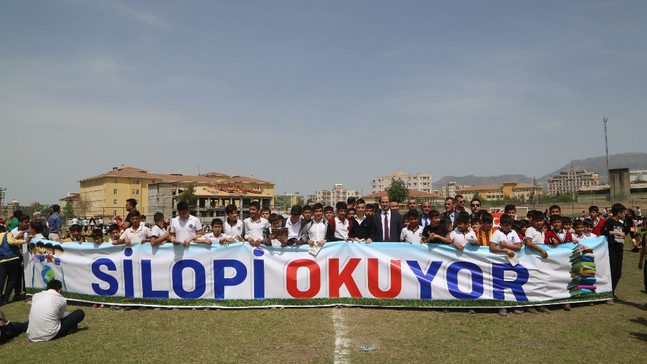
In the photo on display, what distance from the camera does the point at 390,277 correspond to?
784cm

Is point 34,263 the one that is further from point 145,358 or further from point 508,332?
point 508,332

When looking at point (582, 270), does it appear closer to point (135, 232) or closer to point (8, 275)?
point (135, 232)

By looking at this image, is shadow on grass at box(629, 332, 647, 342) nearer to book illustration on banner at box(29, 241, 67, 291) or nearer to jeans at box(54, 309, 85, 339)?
jeans at box(54, 309, 85, 339)

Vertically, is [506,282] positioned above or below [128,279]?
below

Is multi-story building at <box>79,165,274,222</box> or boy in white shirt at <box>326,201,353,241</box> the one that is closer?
boy in white shirt at <box>326,201,353,241</box>

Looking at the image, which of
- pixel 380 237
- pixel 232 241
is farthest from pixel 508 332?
pixel 232 241

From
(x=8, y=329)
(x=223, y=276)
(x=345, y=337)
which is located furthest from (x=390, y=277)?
(x=8, y=329)

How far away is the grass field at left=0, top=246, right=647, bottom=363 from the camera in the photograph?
542 centimetres

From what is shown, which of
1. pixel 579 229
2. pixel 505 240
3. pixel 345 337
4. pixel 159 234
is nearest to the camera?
pixel 345 337

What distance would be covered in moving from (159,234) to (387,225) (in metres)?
4.71

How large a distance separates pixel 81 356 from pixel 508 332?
6.10 m

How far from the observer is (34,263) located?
9.13 meters

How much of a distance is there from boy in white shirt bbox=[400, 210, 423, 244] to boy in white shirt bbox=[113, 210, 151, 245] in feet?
17.3

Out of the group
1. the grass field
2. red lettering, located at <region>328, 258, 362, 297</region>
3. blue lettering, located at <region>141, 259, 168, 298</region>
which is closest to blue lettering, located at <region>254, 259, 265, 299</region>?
the grass field
